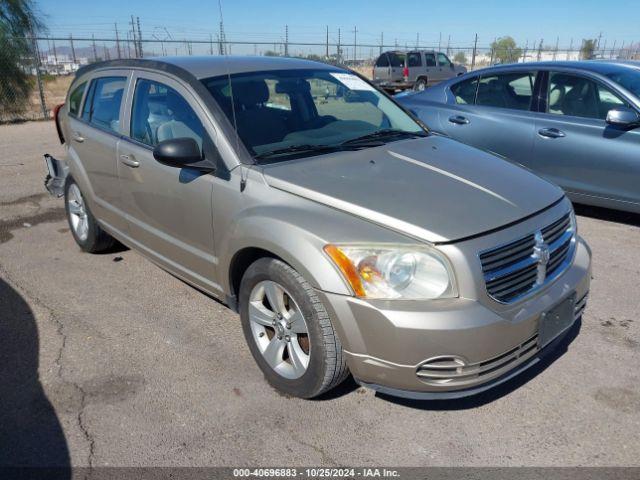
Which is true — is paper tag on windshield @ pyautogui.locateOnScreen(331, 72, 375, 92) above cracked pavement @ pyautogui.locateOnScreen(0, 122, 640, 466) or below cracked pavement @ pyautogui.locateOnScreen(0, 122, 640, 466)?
above

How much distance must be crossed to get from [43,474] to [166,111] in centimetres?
224

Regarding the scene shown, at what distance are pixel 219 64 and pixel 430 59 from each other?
21269mm

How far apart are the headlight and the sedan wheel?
1.38 feet

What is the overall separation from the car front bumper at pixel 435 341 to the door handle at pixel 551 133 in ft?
11.4

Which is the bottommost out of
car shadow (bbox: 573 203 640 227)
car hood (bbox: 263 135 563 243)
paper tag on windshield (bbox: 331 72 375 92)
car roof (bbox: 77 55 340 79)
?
car shadow (bbox: 573 203 640 227)

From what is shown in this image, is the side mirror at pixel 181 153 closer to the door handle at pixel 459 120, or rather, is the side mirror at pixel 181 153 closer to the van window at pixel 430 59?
the door handle at pixel 459 120

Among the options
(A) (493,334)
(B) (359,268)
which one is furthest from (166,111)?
(A) (493,334)

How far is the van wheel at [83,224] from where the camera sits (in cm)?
488

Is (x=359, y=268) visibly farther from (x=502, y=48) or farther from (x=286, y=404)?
(x=502, y=48)

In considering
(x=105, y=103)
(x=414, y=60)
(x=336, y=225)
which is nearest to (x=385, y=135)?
(x=336, y=225)

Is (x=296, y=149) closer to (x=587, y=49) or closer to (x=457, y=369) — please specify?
(x=457, y=369)

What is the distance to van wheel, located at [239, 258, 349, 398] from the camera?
261 cm

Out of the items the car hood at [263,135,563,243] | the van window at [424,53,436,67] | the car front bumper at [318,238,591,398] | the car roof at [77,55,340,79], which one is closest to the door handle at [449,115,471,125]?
the car roof at [77,55,340,79]

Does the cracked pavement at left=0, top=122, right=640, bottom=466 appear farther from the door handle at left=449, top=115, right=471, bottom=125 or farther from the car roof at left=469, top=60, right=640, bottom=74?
the door handle at left=449, top=115, right=471, bottom=125
